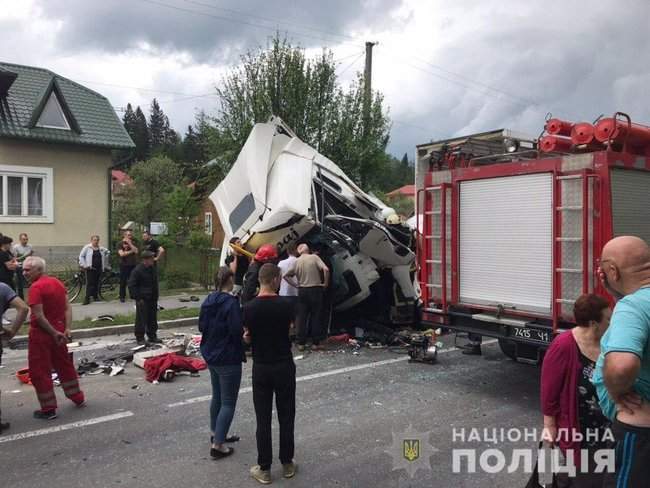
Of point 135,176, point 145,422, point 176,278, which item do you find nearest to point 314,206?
point 145,422

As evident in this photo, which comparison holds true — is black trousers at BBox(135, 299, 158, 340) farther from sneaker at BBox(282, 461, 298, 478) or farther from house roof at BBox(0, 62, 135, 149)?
house roof at BBox(0, 62, 135, 149)

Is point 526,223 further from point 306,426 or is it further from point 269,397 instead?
point 269,397

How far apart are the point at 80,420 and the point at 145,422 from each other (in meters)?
0.70

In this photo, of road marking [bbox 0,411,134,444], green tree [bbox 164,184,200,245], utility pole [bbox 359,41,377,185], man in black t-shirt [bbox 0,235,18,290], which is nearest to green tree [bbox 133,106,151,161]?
green tree [bbox 164,184,200,245]

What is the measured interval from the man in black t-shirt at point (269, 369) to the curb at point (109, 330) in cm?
663

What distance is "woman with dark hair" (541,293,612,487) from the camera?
3.40 m

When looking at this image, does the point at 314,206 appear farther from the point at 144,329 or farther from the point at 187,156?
the point at 187,156

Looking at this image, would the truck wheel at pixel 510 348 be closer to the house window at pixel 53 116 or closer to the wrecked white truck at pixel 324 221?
the wrecked white truck at pixel 324 221

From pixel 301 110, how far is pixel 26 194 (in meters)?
8.29

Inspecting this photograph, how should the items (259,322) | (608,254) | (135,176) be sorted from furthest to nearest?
(135,176) → (259,322) → (608,254)

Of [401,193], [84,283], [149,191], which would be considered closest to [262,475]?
[84,283]

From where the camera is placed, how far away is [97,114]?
1823cm

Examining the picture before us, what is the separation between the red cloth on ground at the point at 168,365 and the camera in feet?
24.1

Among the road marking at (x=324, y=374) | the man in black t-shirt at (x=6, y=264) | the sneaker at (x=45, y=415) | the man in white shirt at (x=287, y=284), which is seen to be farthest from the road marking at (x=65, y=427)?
the man in black t-shirt at (x=6, y=264)
